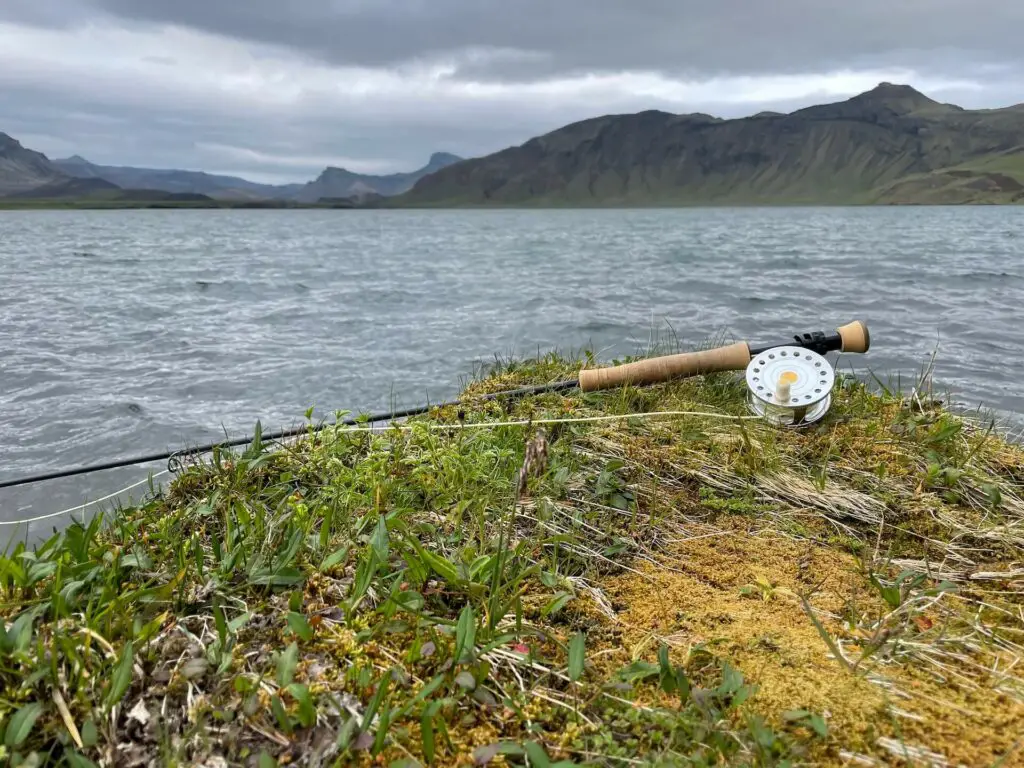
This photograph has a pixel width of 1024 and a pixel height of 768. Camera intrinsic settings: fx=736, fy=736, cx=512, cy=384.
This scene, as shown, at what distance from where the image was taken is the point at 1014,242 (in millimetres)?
44188

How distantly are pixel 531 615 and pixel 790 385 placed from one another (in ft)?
9.05

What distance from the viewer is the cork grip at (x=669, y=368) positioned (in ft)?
15.7

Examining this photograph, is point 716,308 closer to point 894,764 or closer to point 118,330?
point 118,330

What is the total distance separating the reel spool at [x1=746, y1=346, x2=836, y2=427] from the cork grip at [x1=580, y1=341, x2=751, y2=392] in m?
0.13

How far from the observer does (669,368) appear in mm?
4883

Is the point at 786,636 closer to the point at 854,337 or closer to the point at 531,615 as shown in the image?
the point at 531,615

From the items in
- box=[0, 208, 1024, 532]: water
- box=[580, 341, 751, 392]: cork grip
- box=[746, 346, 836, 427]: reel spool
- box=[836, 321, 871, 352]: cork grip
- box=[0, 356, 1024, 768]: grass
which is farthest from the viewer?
box=[0, 208, 1024, 532]: water

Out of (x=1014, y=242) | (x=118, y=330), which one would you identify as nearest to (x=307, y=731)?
(x=118, y=330)

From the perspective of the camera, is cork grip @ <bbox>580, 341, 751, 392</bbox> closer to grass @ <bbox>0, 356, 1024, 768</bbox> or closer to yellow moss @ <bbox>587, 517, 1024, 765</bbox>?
grass @ <bbox>0, 356, 1024, 768</bbox>

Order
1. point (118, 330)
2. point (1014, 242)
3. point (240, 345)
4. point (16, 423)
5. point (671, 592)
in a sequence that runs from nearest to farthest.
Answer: point (671, 592) → point (16, 423) → point (240, 345) → point (118, 330) → point (1014, 242)

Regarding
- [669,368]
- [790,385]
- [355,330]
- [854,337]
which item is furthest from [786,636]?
[355,330]

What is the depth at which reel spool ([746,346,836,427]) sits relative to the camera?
4520mm

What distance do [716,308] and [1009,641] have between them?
15.2 metres

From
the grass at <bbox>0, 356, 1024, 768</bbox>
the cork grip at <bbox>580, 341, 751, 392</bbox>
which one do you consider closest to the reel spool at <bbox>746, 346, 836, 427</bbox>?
the cork grip at <bbox>580, 341, 751, 392</bbox>
